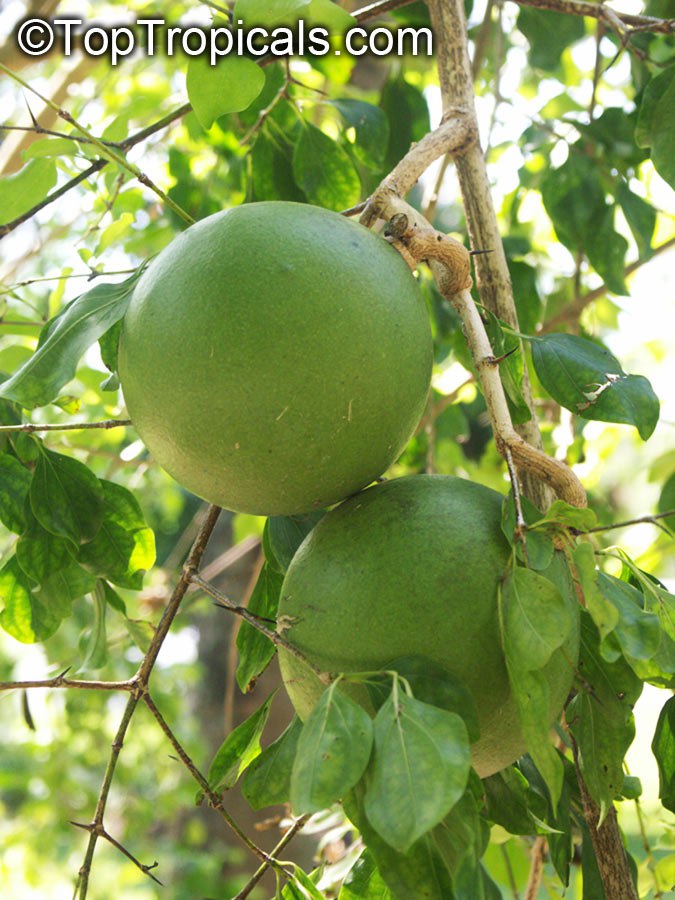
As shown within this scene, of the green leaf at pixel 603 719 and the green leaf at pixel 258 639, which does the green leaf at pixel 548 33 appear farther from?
the green leaf at pixel 603 719

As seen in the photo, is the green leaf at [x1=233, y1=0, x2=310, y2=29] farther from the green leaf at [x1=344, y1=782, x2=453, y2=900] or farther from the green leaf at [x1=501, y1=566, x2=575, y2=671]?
the green leaf at [x1=344, y1=782, x2=453, y2=900]

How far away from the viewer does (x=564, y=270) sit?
250 cm

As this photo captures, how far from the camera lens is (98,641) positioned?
1189mm

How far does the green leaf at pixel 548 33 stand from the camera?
6.24 ft

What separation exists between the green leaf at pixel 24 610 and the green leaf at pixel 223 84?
0.57 metres

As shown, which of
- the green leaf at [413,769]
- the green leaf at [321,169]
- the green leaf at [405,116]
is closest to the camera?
the green leaf at [413,769]

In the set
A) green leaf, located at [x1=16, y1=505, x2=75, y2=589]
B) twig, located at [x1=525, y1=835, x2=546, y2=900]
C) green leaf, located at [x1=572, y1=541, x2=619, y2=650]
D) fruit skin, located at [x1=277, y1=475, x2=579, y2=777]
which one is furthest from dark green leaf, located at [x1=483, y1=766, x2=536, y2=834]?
green leaf, located at [x1=16, y1=505, x2=75, y2=589]

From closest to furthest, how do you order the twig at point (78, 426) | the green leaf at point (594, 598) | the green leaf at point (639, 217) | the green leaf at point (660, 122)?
1. the green leaf at point (594, 598)
2. the twig at point (78, 426)
3. the green leaf at point (660, 122)
4. the green leaf at point (639, 217)

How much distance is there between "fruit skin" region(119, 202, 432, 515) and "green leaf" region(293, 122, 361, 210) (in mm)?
649

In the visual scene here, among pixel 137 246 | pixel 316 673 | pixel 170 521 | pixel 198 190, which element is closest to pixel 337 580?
pixel 316 673

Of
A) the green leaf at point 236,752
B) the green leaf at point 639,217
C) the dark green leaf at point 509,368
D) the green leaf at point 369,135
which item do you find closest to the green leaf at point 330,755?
the green leaf at point 236,752

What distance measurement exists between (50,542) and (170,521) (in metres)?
3.61

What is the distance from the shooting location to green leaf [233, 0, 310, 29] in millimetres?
1031

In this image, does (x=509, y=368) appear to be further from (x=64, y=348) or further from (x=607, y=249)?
(x=607, y=249)
